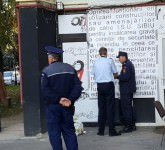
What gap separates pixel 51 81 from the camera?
26.4 ft

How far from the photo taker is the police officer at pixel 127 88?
11195 millimetres

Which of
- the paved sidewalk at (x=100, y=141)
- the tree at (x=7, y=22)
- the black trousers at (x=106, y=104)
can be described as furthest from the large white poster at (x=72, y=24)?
the tree at (x=7, y=22)

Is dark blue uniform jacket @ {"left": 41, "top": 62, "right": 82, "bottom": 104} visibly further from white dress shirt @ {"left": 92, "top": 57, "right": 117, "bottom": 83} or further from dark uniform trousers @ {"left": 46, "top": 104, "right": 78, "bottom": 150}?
white dress shirt @ {"left": 92, "top": 57, "right": 117, "bottom": 83}

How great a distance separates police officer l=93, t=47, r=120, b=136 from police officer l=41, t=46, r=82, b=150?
108 inches

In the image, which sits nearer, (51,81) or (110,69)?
(51,81)

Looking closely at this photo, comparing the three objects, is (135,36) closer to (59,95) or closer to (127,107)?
(127,107)

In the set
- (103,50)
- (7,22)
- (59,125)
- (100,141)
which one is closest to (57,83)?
(59,125)

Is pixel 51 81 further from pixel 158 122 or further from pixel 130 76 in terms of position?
pixel 158 122

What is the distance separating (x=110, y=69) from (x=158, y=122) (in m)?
1.91

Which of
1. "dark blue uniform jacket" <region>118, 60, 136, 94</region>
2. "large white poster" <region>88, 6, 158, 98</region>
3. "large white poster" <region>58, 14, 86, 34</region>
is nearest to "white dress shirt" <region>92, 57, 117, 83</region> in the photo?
"dark blue uniform jacket" <region>118, 60, 136, 94</region>

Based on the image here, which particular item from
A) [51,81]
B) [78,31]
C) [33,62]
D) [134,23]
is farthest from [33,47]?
[51,81]

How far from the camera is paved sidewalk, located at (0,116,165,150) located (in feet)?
32.3

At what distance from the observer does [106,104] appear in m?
11.0

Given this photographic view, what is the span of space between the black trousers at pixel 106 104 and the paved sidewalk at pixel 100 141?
0.94 feet
